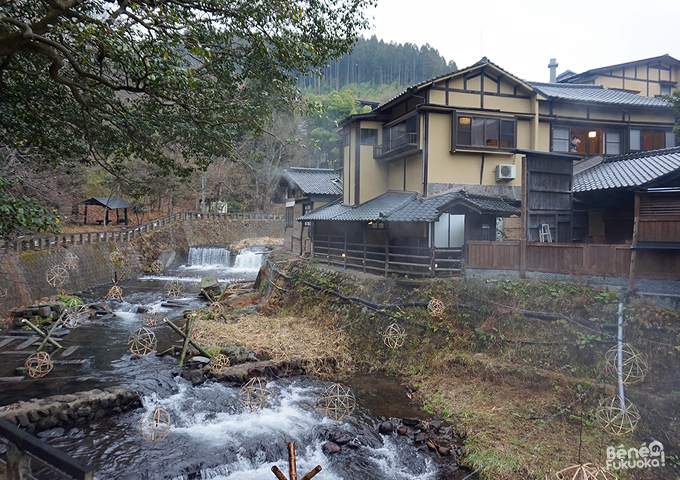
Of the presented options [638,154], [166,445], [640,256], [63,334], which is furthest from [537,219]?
[63,334]

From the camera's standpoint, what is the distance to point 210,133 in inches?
372

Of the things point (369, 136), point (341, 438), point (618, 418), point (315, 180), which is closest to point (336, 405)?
point (341, 438)

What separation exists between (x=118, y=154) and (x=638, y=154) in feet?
71.2

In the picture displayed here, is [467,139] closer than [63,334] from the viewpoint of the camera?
No

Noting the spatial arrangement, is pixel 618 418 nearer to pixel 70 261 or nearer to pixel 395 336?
pixel 395 336

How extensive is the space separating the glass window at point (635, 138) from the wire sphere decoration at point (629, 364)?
54.7ft

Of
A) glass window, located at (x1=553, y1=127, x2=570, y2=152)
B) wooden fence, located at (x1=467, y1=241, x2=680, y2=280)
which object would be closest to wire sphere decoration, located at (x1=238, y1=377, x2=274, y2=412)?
wooden fence, located at (x1=467, y1=241, x2=680, y2=280)

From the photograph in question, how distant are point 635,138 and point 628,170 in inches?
247

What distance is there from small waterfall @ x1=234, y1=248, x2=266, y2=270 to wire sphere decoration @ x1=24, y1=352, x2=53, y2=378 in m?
20.0

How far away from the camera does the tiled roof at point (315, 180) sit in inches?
1017

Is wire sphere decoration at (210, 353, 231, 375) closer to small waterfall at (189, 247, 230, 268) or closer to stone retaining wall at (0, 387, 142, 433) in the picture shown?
stone retaining wall at (0, 387, 142, 433)

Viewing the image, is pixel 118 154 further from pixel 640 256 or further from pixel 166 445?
pixel 640 256

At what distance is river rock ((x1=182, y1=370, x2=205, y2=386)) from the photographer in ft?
38.5

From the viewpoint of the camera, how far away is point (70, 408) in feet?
30.8
